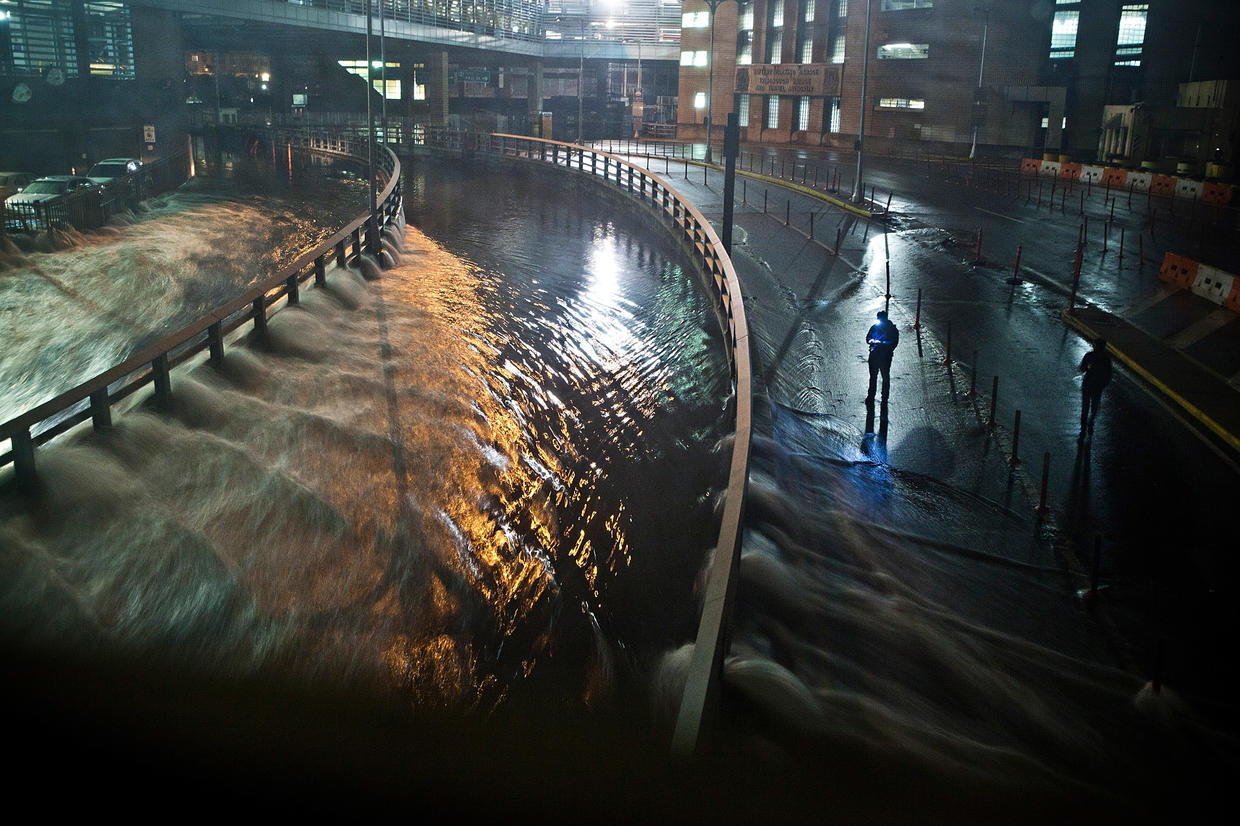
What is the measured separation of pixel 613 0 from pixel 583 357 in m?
107

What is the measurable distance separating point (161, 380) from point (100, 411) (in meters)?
1.32

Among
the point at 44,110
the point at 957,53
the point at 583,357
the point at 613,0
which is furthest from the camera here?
the point at 613,0

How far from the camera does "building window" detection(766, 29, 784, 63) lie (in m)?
74.9

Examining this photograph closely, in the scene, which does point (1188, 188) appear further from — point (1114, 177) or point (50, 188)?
point (50, 188)

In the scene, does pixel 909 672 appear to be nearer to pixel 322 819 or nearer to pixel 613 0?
pixel 322 819

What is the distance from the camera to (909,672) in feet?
31.6

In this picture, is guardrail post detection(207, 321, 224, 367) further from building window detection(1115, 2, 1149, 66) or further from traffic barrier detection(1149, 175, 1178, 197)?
building window detection(1115, 2, 1149, 66)

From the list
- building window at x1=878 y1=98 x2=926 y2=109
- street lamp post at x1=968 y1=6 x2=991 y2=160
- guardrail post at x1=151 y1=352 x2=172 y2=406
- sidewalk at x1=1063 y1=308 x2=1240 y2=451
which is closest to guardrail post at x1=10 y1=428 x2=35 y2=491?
guardrail post at x1=151 y1=352 x2=172 y2=406

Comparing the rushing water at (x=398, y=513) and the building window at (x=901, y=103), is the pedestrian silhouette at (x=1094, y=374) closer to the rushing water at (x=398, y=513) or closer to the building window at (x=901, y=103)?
the rushing water at (x=398, y=513)

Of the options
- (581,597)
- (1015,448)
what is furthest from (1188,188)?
(581,597)

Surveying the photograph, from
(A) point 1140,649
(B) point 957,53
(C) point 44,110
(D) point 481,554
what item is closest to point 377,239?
(D) point 481,554

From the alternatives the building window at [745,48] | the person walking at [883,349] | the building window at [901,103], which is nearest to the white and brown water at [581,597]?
the person walking at [883,349]

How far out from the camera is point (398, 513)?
11953mm

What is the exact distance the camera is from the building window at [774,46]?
74.9 metres
